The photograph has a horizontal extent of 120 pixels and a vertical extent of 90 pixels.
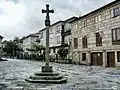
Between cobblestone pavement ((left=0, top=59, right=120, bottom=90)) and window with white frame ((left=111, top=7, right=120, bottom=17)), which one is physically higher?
window with white frame ((left=111, top=7, right=120, bottom=17))

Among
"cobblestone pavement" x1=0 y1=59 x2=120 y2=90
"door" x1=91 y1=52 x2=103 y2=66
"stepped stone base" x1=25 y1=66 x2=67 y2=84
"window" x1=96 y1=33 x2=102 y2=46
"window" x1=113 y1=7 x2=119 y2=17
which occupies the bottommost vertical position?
"cobblestone pavement" x1=0 y1=59 x2=120 y2=90

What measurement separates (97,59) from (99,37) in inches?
142

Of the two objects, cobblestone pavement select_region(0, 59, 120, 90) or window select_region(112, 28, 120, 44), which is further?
window select_region(112, 28, 120, 44)

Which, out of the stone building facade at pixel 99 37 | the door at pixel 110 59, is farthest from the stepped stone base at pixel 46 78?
the door at pixel 110 59

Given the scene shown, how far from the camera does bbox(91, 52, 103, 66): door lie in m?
32.0

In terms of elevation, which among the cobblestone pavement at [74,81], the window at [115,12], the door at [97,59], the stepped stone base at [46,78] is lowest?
the cobblestone pavement at [74,81]

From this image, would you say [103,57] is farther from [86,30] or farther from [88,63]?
[86,30]

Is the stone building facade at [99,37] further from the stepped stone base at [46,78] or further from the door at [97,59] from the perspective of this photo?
the stepped stone base at [46,78]

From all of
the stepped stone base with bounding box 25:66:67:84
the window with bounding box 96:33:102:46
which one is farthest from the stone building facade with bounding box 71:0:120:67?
the stepped stone base with bounding box 25:66:67:84

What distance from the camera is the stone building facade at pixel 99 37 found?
1111 inches

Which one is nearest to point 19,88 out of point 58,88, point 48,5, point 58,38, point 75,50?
point 58,88

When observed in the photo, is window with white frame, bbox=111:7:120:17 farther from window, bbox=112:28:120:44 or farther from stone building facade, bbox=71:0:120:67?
window, bbox=112:28:120:44

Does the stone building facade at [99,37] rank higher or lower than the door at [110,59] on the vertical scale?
higher

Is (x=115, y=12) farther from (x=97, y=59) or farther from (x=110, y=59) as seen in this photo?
(x=97, y=59)
